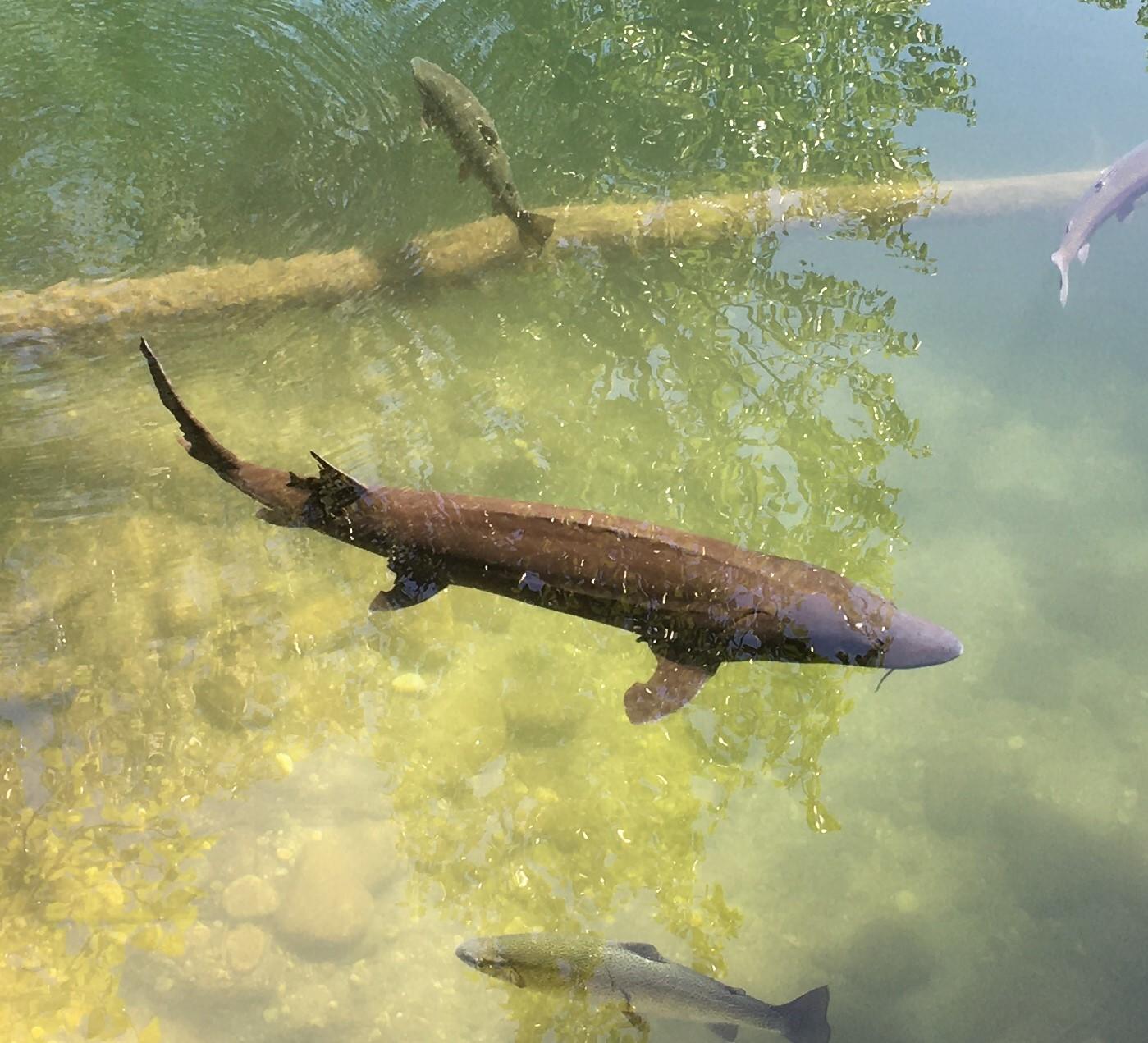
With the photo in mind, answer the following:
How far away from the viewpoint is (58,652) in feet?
14.4

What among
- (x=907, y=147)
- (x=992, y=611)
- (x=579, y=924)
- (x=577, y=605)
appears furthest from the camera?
(x=907, y=147)

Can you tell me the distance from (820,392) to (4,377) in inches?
190

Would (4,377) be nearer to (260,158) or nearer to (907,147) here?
(260,158)

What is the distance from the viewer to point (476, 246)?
→ 609 cm

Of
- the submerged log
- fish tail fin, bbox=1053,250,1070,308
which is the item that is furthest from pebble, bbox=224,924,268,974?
fish tail fin, bbox=1053,250,1070,308

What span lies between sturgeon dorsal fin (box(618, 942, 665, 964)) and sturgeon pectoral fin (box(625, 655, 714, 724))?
862 millimetres

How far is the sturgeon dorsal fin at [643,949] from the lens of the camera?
3521mm

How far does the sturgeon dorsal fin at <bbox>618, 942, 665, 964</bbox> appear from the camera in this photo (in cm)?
352

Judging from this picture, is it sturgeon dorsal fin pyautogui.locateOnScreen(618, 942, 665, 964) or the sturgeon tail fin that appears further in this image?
sturgeon dorsal fin pyautogui.locateOnScreen(618, 942, 665, 964)

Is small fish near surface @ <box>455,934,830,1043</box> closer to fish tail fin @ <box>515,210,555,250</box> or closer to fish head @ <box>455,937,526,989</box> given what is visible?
fish head @ <box>455,937,526,989</box>

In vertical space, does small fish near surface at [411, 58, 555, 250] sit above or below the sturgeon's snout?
Result: above

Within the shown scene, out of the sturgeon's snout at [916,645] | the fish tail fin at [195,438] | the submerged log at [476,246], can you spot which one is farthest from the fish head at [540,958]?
the submerged log at [476,246]

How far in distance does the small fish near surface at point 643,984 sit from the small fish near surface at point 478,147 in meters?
4.29

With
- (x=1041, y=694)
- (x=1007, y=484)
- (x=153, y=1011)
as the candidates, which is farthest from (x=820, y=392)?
(x=153, y=1011)
